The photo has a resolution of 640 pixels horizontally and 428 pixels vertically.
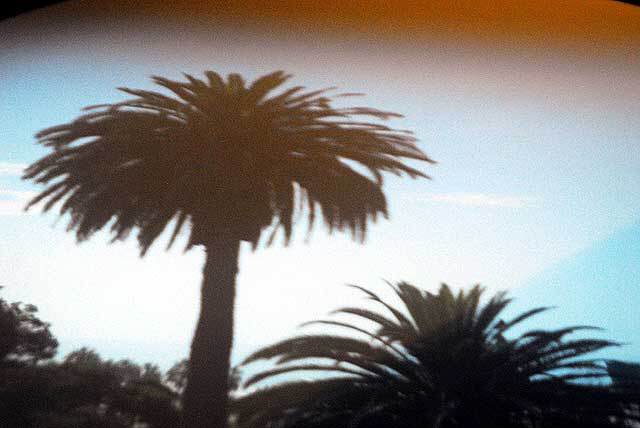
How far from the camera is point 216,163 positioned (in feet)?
33.2

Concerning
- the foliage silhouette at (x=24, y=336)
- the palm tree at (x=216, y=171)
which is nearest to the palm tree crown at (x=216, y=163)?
the palm tree at (x=216, y=171)

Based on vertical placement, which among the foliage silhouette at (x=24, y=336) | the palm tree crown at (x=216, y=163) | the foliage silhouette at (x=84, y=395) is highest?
the palm tree crown at (x=216, y=163)

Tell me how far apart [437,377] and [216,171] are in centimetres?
Result: 589

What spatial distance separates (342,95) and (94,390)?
8.69 metres

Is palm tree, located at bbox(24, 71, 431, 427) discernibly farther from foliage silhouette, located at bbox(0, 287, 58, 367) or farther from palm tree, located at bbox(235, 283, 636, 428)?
foliage silhouette, located at bbox(0, 287, 58, 367)

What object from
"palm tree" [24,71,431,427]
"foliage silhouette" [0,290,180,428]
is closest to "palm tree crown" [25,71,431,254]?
"palm tree" [24,71,431,427]

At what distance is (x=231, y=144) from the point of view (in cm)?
1041

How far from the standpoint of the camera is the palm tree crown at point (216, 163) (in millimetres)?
10180

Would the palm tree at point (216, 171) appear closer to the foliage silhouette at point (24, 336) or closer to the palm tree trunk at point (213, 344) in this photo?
the palm tree trunk at point (213, 344)

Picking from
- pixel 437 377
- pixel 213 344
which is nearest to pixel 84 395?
pixel 213 344

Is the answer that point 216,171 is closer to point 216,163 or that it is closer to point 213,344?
point 216,163

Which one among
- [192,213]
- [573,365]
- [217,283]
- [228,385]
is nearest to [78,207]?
[192,213]

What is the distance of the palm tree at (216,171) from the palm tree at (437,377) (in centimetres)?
136

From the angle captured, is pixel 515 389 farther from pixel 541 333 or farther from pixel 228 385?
pixel 228 385
